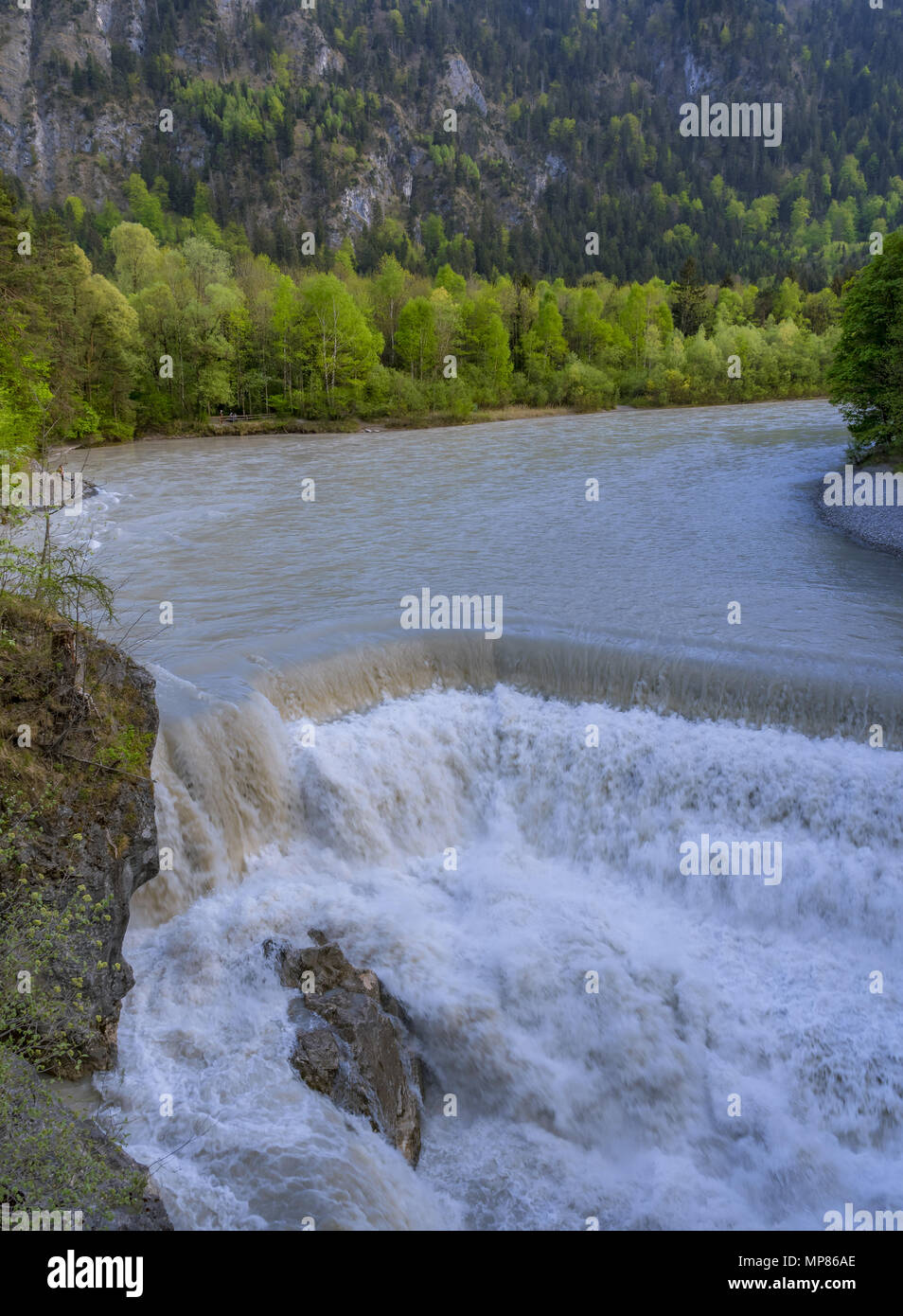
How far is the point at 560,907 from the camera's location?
10.7m

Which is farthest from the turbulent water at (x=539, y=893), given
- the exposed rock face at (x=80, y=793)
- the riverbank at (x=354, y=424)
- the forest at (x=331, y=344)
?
the riverbank at (x=354, y=424)

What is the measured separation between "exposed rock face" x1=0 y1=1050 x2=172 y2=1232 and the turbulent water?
32.9 inches

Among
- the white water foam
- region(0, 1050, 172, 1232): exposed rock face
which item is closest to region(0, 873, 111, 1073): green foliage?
region(0, 1050, 172, 1232): exposed rock face

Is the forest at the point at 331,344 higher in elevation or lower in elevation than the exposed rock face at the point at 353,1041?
higher

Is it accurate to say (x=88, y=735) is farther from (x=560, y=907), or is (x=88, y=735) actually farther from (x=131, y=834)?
(x=560, y=907)

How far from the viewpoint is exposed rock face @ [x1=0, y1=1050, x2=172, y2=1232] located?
4.94 meters

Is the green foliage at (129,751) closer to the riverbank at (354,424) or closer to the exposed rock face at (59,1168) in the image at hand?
the exposed rock face at (59,1168)

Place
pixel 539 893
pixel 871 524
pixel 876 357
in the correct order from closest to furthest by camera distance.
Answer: pixel 539 893, pixel 871 524, pixel 876 357

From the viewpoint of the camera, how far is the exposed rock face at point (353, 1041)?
303 inches

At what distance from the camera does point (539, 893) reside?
11.0m

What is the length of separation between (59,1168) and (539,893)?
670 cm

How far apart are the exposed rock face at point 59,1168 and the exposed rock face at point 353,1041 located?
2036mm

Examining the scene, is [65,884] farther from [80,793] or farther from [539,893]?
[539,893]

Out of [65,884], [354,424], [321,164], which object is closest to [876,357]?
[65,884]
